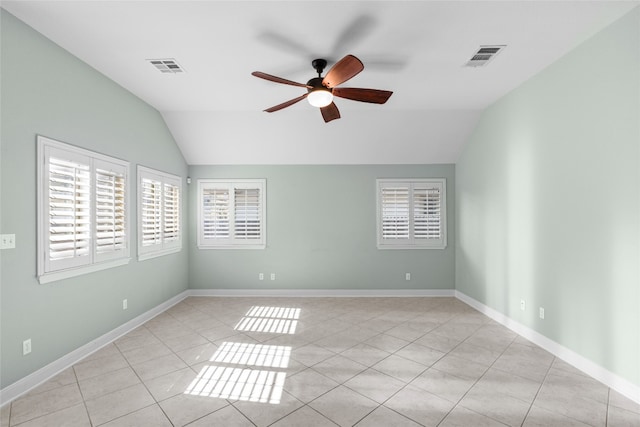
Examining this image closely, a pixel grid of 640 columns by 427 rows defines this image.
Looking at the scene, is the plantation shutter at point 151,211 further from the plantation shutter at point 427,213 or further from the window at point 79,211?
the plantation shutter at point 427,213

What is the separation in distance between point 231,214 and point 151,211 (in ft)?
4.86

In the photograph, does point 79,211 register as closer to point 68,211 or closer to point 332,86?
point 68,211

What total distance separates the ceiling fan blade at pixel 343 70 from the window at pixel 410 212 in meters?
3.12

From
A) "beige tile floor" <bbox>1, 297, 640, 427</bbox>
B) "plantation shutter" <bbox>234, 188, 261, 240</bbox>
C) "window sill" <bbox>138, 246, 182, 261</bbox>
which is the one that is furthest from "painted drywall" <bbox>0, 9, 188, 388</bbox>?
"plantation shutter" <bbox>234, 188, 261, 240</bbox>

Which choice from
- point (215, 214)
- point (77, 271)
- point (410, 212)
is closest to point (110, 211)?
point (77, 271)

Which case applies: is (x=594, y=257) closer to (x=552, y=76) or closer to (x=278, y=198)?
(x=552, y=76)

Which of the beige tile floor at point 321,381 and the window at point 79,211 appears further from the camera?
the window at point 79,211

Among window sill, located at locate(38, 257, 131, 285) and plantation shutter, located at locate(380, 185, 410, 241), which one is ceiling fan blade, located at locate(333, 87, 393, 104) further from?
window sill, located at locate(38, 257, 131, 285)

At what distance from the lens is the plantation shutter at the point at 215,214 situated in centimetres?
563

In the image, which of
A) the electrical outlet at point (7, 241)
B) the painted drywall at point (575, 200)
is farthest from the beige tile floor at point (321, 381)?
the electrical outlet at point (7, 241)

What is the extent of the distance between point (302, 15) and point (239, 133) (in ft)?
9.44

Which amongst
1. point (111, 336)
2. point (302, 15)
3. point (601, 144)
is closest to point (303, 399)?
point (111, 336)

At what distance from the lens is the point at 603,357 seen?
2676mm

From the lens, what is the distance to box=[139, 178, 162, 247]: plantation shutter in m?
4.20
